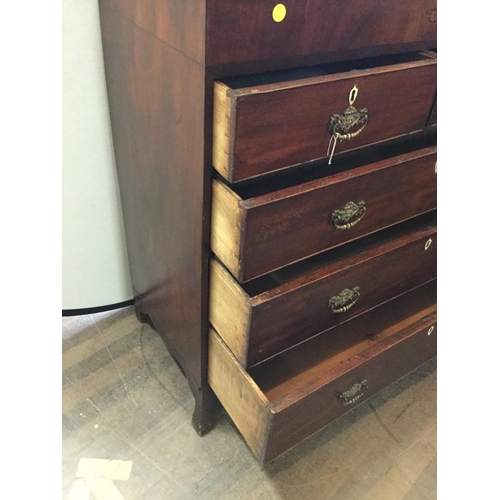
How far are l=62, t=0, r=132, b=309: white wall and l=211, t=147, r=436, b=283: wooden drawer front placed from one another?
0.44m

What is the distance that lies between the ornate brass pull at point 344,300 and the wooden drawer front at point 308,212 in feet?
0.34

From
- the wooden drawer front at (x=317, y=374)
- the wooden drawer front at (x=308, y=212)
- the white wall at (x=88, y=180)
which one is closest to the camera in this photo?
the wooden drawer front at (x=308, y=212)

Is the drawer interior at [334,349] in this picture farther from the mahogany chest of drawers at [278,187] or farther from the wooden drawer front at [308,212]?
the wooden drawer front at [308,212]

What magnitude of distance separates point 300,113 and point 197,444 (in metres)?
0.75

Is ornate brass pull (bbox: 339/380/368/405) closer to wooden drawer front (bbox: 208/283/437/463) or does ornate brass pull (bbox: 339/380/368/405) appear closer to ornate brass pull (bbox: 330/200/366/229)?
wooden drawer front (bbox: 208/283/437/463)

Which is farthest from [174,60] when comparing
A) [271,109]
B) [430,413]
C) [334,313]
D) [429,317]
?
[430,413]

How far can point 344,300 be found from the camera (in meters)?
0.87

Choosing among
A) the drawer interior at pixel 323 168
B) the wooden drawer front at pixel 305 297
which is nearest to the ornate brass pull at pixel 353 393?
the wooden drawer front at pixel 305 297

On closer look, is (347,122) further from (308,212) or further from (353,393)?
(353,393)

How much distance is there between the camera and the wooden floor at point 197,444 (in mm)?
979

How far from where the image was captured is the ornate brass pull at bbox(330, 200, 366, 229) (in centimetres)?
77

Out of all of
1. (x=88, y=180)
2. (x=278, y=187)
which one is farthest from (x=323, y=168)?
(x=88, y=180)

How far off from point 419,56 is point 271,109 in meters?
0.37

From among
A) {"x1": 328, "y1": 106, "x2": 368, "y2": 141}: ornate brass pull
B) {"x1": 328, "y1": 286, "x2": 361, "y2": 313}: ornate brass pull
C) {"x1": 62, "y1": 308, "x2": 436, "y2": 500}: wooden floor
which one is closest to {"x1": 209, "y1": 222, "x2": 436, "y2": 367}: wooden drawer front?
{"x1": 328, "y1": 286, "x2": 361, "y2": 313}: ornate brass pull
